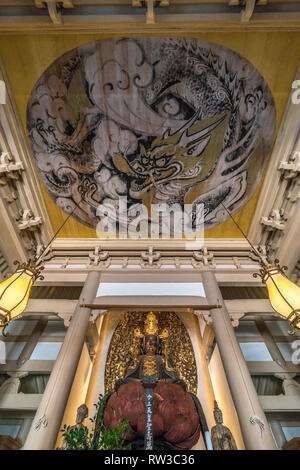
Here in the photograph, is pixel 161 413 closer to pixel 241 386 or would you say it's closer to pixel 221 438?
pixel 221 438

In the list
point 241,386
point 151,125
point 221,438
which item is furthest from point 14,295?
point 151,125

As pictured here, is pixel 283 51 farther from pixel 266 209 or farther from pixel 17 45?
pixel 17 45

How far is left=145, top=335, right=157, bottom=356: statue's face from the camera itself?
409 cm

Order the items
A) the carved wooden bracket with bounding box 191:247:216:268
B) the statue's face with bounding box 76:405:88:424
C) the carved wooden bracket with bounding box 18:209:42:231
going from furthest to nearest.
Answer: the carved wooden bracket with bounding box 191:247:216:268 → the carved wooden bracket with bounding box 18:209:42:231 → the statue's face with bounding box 76:405:88:424

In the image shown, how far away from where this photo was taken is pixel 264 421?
2.62 meters

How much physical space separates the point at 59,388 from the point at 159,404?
1.55 metres

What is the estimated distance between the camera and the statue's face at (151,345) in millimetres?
4094

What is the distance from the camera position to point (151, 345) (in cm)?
416

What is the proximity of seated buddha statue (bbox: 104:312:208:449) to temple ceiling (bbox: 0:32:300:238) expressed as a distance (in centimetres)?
290

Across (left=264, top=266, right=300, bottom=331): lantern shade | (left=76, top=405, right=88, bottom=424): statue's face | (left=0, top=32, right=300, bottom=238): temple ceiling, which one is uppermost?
(left=0, top=32, right=300, bottom=238): temple ceiling

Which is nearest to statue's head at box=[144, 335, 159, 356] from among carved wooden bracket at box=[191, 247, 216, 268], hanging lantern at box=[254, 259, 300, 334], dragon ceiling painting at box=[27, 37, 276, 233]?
carved wooden bracket at box=[191, 247, 216, 268]

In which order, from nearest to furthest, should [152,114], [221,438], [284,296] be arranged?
[284,296]
[221,438]
[152,114]

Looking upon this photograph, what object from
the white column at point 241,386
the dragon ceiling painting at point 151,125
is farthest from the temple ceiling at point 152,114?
the white column at point 241,386

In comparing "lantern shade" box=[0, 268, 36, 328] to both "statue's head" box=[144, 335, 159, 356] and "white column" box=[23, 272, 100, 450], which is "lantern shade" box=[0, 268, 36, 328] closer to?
"white column" box=[23, 272, 100, 450]
